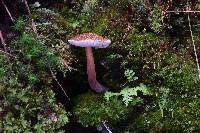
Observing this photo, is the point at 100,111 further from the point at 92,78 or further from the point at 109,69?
the point at 109,69

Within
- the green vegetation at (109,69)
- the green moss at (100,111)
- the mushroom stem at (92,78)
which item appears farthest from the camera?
the mushroom stem at (92,78)

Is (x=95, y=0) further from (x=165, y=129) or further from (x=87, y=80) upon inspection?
(x=165, y=129)

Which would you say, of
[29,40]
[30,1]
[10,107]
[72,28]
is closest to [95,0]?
[72,28]

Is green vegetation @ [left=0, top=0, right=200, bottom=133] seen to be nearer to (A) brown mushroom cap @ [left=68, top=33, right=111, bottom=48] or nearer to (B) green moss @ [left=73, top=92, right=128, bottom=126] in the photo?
(B) green moss @ [left=73, top=92, right=128, bottom=126]

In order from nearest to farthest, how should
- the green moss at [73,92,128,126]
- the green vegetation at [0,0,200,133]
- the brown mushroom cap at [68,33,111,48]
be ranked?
the green vegetation at [0,0,200,133] < the brown mushroom cap at [68,33,111,48] < the green moss at [73,92,128,126]

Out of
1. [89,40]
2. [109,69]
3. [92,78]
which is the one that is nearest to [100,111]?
[92,78]

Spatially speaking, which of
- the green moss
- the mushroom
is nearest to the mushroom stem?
the mushroom

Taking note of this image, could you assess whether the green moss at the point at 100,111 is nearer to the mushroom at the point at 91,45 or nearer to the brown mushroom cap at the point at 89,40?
the mushroom at the point at 91,45

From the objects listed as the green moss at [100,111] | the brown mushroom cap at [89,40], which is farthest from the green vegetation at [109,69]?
the brown mushroom cap at [89,40]
